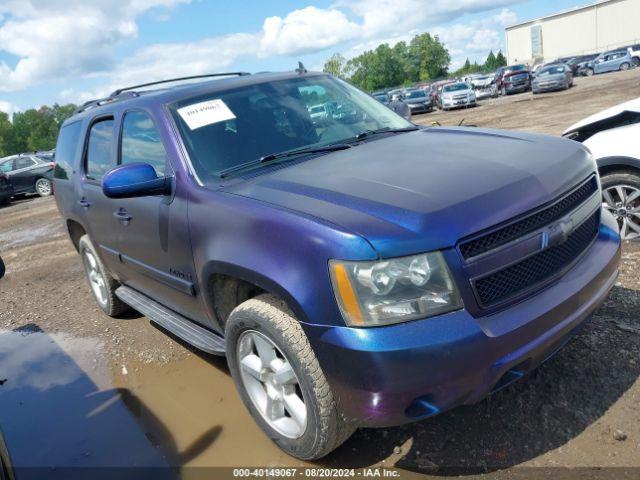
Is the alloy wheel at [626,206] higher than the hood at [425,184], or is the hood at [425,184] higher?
the hood at [425,184]

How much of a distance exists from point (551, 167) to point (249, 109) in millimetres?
1818

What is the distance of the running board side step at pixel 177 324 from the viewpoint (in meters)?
3.17

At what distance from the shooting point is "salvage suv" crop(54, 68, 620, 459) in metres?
2.13

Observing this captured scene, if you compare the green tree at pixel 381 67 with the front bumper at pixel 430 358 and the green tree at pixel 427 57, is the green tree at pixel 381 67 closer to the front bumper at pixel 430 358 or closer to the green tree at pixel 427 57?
the green tree at pixel 427 57

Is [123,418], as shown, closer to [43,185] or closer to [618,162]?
[618,162]

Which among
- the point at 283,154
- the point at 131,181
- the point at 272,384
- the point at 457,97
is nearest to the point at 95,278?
the point at 131,181

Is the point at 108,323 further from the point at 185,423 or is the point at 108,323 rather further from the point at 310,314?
the point at 310,314

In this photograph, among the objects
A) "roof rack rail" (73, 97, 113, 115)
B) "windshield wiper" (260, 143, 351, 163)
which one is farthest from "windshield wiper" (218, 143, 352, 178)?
"roof rack rail" (73, 97, 113, 115)

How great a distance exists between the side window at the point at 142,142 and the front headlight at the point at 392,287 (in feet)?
5.49

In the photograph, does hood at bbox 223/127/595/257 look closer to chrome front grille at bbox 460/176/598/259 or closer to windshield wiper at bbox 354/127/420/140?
chrome front grille at bbox 460/176/598/259

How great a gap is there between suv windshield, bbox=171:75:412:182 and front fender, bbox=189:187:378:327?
1.21 feet

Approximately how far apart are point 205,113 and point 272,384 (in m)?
1.67

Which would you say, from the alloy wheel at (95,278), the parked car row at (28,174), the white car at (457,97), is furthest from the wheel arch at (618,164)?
the white car at (457,97)

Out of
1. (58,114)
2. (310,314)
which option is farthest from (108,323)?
(58,114)
